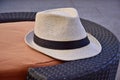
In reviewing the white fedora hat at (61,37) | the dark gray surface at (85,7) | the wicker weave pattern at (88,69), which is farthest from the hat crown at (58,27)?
the dark gray surface at (85,7)

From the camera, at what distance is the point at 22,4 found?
13.4 feet

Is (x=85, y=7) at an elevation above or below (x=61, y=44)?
below

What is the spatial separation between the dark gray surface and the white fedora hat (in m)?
2.10

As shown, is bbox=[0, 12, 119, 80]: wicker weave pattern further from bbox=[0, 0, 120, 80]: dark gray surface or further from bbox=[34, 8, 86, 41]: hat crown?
bbox=[0, 0, 120, 80]: dark gray surface

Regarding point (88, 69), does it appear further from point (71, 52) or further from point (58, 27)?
point (58, 27)

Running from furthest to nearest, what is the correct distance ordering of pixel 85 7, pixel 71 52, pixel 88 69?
pixel 85 7, pixel 71 52, pixel 88 69

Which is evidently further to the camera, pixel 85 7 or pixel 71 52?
pixel 85 7

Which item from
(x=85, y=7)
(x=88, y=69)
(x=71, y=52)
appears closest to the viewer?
(x=88, y=69)

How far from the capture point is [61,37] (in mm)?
1193

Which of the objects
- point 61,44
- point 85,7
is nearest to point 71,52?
point 61,44

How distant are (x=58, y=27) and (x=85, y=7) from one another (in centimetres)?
296

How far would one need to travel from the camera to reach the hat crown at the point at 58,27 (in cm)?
119

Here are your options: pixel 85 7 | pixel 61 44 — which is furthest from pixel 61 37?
pixel 85 7

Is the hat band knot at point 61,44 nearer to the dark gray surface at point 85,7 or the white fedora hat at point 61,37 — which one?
the white fedora hat at point 61,37
